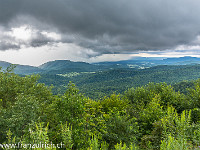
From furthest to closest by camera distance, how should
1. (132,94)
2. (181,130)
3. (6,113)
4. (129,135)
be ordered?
(132,94) < (129,135) < (6,113) < (181,130)

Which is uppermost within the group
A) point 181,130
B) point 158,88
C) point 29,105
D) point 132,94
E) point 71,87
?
point 71,87

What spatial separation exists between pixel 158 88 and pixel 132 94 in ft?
26.7

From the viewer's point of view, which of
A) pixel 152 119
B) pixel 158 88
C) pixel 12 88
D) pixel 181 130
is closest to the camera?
pixel 181 130

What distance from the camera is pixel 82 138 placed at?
9992 millimetres

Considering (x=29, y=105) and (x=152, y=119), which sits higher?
(x=29, y=105)

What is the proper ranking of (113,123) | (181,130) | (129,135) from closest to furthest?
1. (181,130)
2. (129,135)
3. (113,123)

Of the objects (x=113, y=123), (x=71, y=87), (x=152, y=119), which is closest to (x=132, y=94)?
(x=152, y=119)

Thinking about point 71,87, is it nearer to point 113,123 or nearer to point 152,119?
point 113,123

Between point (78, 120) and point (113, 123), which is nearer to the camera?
point (78, 120)

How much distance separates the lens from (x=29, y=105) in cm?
1033

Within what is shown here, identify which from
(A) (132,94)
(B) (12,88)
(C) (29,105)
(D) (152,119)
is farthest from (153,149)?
(A) (132,94)

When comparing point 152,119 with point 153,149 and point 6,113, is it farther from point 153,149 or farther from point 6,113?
point 6,113

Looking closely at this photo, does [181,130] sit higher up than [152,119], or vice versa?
[181,130]

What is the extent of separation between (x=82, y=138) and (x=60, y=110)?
127 inches
